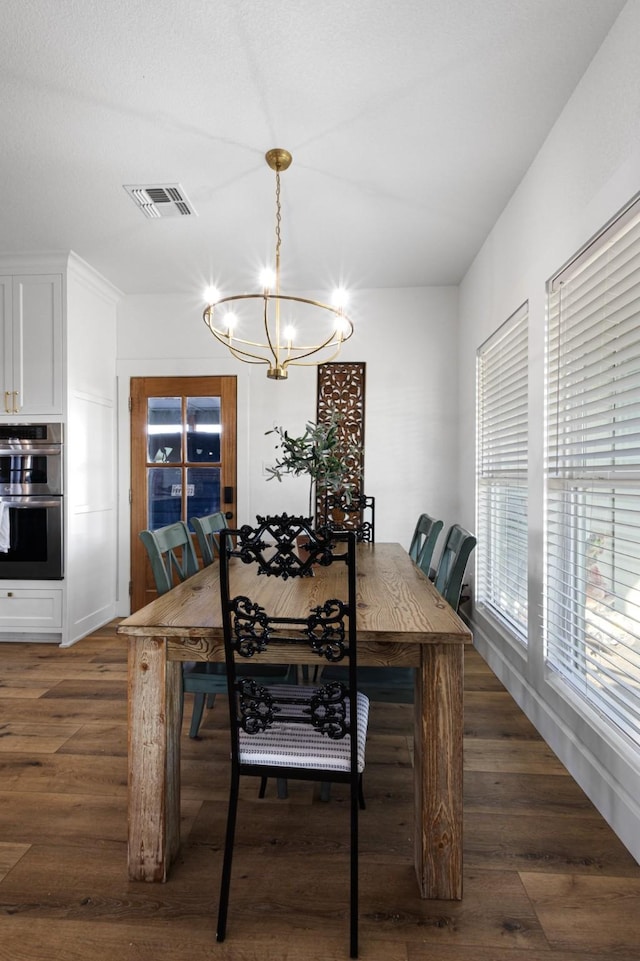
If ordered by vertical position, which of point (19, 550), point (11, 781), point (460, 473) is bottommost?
point (11, 781)

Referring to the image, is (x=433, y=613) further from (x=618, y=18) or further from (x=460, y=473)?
(x=460, y=473)

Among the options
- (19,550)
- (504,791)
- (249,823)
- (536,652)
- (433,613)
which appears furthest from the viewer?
(19,550)

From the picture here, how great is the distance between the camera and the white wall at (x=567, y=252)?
1635mm

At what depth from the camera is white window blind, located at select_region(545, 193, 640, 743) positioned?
1.68 m

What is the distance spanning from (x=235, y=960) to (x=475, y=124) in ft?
9.77

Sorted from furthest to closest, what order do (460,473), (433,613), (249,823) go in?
(460,473) < (249,823) < (433,613)

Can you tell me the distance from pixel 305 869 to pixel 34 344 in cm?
353

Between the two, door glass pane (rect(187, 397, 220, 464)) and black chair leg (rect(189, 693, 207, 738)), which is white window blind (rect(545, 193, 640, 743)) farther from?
door glass pane (rect(187, 397, 220, 464))

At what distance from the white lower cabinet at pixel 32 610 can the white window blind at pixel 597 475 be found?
315cm

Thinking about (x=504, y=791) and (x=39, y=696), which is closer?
(x=504, y=791)

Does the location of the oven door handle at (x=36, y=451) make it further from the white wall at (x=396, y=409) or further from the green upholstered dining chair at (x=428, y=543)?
the green upholstered dining chair at (x=428, y=543)

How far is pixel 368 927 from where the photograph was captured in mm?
1311

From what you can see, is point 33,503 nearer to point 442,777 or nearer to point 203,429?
point 203,429

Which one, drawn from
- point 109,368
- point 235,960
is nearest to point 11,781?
point 235,960
